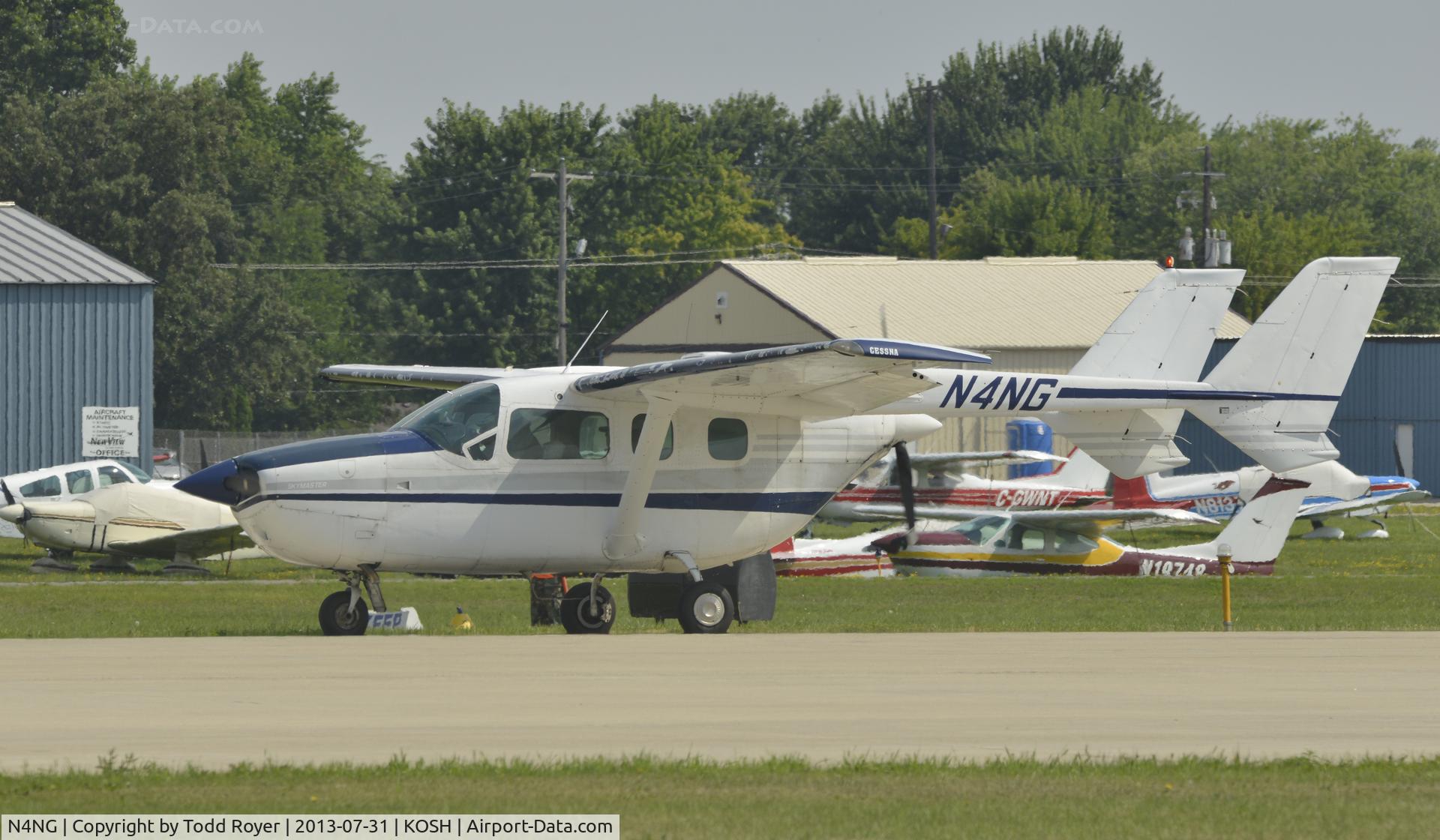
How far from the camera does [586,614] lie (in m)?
18.6

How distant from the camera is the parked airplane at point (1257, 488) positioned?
40.3 meters

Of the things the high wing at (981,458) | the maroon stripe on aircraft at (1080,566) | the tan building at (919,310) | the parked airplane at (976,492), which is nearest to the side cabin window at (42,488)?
the maroon stripe on aircraft at (1080,566)

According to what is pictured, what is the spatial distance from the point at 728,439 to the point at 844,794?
32.0 feet

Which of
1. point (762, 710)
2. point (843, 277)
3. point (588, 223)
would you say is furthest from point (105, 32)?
point (762, 710)

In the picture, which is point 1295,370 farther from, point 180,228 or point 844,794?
point 180,228

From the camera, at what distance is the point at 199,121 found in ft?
262

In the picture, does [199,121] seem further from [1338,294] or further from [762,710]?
[762,710]

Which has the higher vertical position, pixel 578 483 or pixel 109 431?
pixel 109 431

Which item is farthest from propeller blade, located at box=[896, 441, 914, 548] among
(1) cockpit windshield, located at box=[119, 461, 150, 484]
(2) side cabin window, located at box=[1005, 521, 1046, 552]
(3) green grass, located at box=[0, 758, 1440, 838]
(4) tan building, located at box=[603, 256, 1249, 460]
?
(4) tan building, located at box=[603, 256, 1249, 460]

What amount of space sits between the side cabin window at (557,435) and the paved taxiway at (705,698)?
6.58 ft

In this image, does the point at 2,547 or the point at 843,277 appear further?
the point at 843,277

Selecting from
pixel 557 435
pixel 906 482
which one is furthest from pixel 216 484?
pixel 906 482

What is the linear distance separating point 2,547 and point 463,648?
24565 millimetres

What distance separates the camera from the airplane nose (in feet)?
54.2
